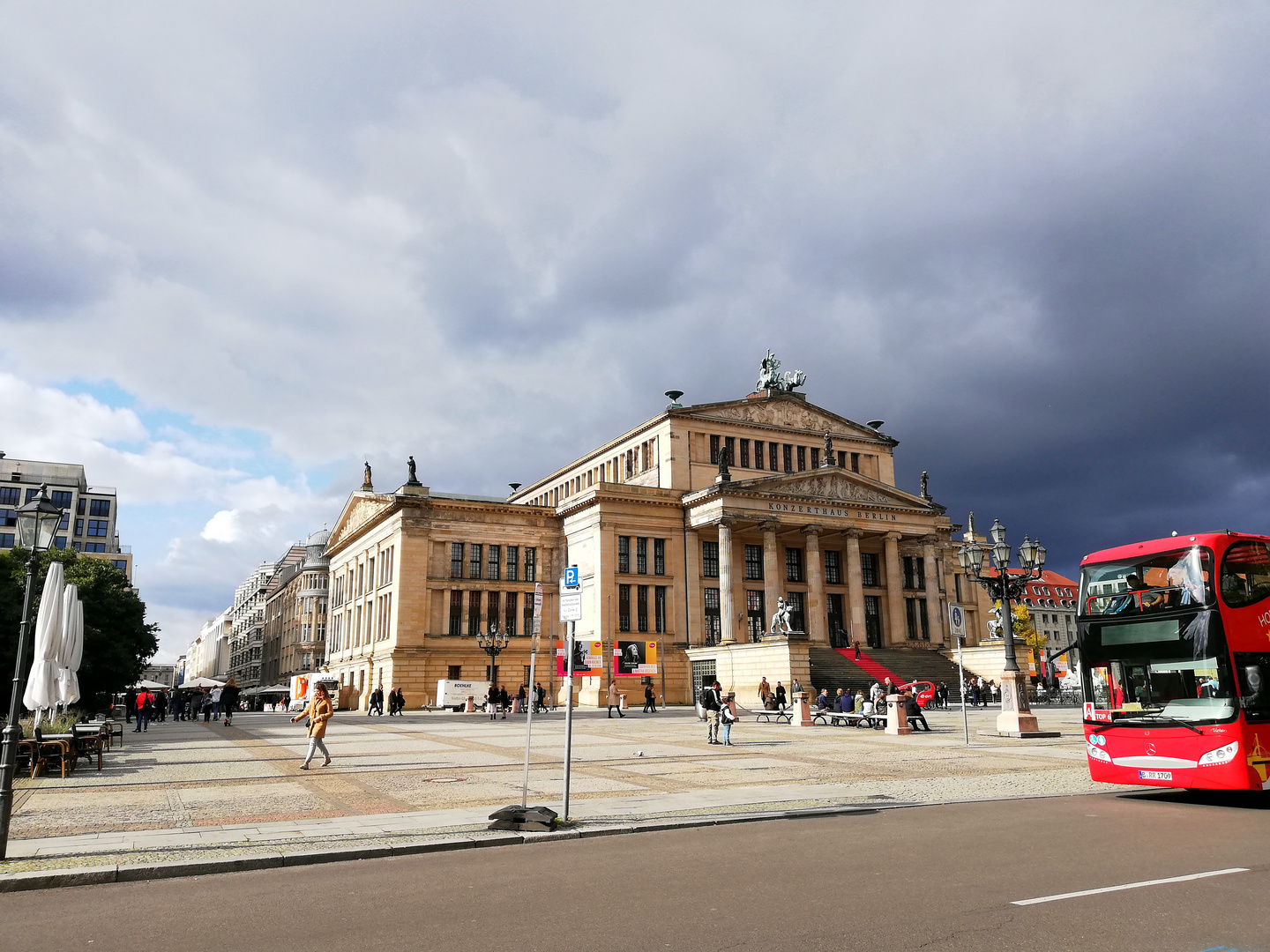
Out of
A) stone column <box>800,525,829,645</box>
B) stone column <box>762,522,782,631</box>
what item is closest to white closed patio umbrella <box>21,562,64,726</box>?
stone column <box>762,522,782,631</box>

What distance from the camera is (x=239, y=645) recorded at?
514ft

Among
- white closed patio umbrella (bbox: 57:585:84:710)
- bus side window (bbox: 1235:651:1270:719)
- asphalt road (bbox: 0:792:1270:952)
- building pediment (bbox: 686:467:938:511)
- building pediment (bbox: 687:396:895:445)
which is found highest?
building pediment (bbox: 687:396:895:445)

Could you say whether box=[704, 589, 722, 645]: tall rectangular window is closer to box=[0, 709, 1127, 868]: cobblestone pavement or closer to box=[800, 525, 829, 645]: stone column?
box=[800, 525, 829, 645]: stone column

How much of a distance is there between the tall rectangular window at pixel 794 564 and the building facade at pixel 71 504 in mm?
81922

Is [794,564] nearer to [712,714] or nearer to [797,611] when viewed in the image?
[797,611]

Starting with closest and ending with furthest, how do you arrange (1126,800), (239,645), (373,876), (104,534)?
(373,876)
(1126,800)
(104,534)
(239,645)

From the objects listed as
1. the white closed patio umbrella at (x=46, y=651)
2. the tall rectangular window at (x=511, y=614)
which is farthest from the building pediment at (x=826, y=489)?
the white closed patio umbrella at (x=46, y=651)

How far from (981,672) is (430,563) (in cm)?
3731

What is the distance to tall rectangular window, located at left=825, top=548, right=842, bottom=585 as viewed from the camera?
2596 inches

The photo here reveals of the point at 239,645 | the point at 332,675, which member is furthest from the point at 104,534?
the point at 332,675

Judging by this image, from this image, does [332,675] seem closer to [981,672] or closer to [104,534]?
[981,672]

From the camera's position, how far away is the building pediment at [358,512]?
67875 mm

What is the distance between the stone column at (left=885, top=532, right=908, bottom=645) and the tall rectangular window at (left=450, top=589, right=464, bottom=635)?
97.5ft

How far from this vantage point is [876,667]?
5469cm
